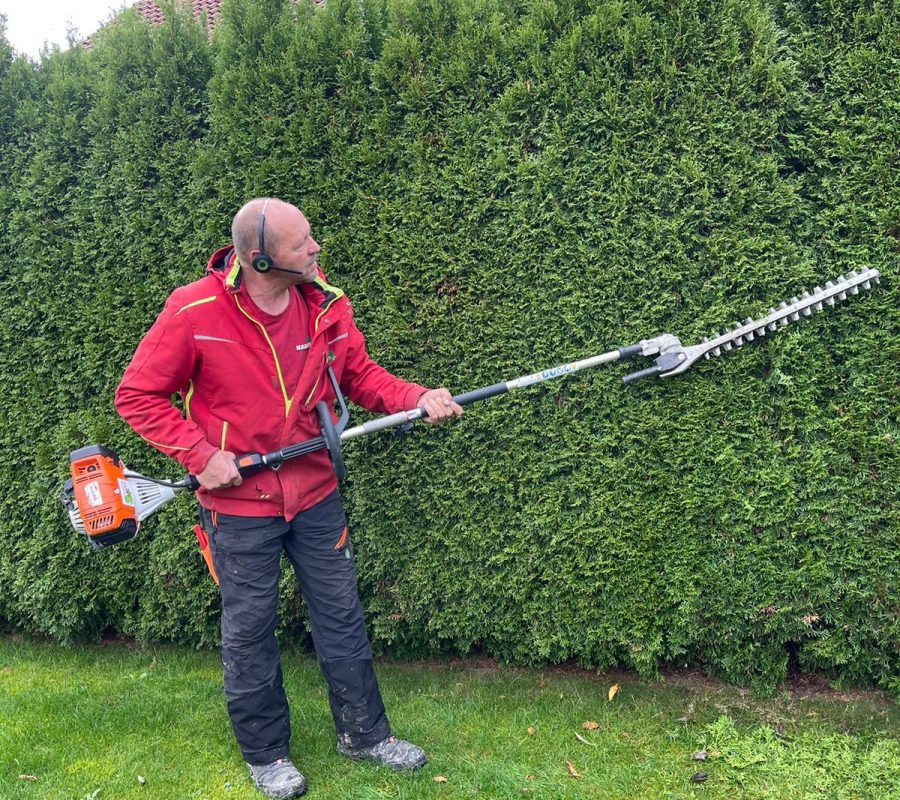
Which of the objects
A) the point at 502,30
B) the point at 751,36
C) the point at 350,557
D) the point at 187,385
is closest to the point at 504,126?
the point at 502,30

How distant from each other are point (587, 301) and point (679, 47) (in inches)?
47.8

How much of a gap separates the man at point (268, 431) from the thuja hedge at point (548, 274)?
25.9 inches

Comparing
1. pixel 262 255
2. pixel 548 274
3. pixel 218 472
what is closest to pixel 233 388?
pixel 218 472

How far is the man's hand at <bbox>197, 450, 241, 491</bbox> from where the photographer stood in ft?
10.1

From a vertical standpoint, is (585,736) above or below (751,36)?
below

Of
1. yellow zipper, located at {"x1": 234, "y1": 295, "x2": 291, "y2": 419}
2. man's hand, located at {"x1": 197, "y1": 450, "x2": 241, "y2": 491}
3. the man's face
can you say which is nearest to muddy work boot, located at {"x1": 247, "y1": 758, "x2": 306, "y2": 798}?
man's hand, located at {"x1": 197, "y1": 450, "x2": 241, "y2": 491}

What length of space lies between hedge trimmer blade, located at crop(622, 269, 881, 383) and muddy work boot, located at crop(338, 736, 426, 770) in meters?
1.90

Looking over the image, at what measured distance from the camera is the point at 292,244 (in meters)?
3.06

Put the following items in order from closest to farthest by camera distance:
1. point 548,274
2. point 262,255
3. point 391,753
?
point 262,255, point 391,753, point 548,274

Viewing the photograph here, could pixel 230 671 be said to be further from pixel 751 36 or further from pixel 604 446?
pixel 751 36

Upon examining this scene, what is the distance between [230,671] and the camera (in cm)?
333

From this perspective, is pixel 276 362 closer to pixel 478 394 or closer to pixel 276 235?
pixel 276 235

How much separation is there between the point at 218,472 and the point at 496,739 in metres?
1.80

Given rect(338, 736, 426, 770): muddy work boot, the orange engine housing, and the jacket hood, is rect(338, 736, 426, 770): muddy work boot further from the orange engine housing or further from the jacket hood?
the jacket hood
